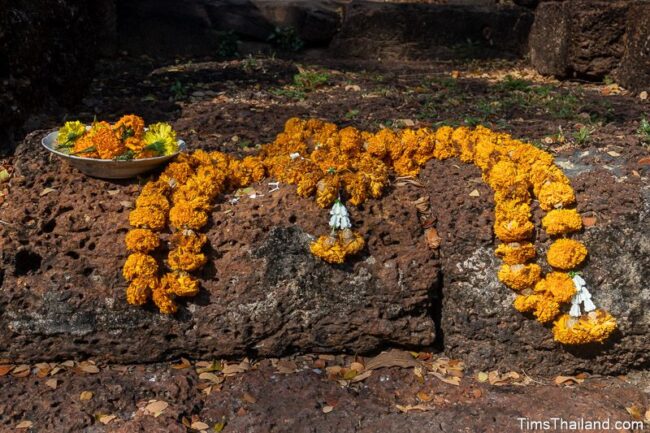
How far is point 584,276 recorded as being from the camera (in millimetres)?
3576

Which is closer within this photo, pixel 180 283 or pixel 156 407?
pixel 156 407

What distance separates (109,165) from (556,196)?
6.71 feet

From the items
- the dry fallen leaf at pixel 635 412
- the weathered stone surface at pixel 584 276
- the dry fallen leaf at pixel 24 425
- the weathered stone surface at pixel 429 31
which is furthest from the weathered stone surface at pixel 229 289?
the weathered stone surface at pixel 429 31

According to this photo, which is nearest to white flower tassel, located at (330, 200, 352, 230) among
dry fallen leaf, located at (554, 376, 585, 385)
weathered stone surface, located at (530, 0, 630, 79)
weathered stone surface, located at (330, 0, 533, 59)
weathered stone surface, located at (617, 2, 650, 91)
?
dry fallen leaf, located at (554, 376, 585, 385)

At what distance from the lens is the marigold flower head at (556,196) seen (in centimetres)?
359

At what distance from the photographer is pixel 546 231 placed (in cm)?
360

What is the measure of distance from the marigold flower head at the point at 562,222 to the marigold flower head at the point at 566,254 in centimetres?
5

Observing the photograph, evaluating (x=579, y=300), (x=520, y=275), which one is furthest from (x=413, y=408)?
(x=579, y=300)

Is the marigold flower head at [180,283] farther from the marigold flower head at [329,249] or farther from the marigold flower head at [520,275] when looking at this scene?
the marigold flower head at [520,275]

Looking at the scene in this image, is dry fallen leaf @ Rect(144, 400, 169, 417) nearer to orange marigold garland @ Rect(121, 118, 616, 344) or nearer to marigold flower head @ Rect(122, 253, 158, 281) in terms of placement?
orange marigold garland @ Rect(121, 118, 616, 344)

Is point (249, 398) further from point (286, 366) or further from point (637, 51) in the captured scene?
point (637, 51)

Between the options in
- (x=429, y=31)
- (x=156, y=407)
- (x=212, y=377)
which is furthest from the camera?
(x=429, y=31)

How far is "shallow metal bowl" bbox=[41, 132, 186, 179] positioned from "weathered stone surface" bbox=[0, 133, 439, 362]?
182 millimetres

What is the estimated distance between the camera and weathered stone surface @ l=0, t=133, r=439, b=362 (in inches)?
141
